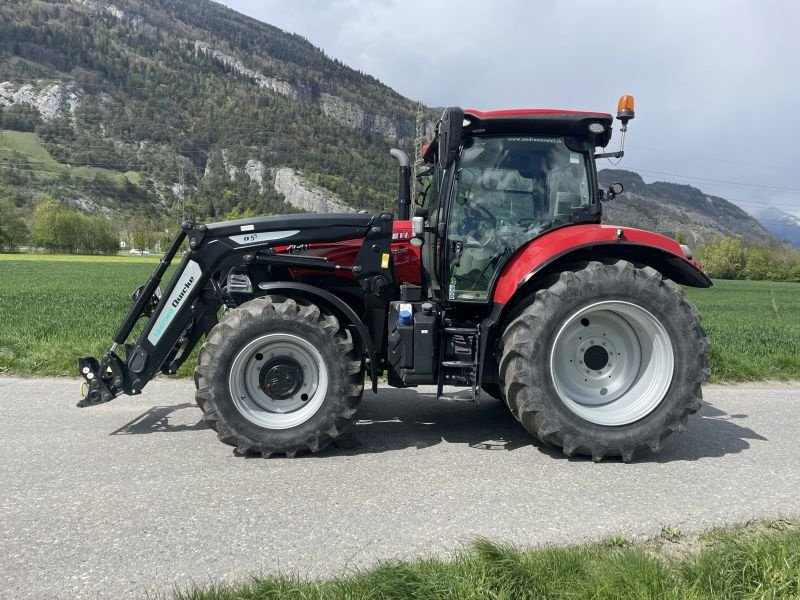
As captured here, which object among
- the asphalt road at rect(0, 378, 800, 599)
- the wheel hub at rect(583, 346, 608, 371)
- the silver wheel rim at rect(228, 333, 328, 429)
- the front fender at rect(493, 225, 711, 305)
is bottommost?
the asphalt road at rect(0, 378, 800, 599)

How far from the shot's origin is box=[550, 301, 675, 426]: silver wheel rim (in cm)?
425

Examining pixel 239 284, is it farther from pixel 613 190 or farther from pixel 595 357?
pixel 613 190

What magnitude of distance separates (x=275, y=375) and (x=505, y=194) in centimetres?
221

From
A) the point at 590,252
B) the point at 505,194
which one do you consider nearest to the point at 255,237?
the point at 505,194

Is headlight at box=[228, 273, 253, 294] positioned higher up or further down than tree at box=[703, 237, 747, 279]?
further down

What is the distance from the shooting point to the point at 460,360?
452 cm

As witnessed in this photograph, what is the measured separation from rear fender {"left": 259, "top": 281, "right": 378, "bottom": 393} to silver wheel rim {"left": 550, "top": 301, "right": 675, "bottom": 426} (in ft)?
4.35

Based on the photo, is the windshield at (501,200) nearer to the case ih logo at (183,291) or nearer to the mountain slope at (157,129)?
the case ih logo at (183,291)

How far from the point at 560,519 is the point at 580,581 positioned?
0.79 m

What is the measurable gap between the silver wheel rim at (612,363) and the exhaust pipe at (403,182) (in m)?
1.87

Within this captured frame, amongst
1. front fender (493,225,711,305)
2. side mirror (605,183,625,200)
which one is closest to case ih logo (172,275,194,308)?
front fender (493,225,711,305)

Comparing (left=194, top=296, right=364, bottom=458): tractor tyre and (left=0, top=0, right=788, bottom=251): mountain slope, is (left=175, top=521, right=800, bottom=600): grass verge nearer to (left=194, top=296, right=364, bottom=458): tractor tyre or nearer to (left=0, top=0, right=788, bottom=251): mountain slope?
(left=194, top=296, right=364, bottom=458): tractor tyre

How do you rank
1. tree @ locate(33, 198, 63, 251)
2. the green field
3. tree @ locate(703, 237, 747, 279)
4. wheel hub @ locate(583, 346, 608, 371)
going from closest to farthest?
1. wheel hub @ locate(583, 346, 608, 371)
2. tree @ locate(703, 237, 747, 279)
3. tree @ locate(33, 198, 63, 251)
4. the green field

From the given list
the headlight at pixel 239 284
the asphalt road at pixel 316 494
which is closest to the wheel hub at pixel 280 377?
the asphalt road at pixel 316 494
